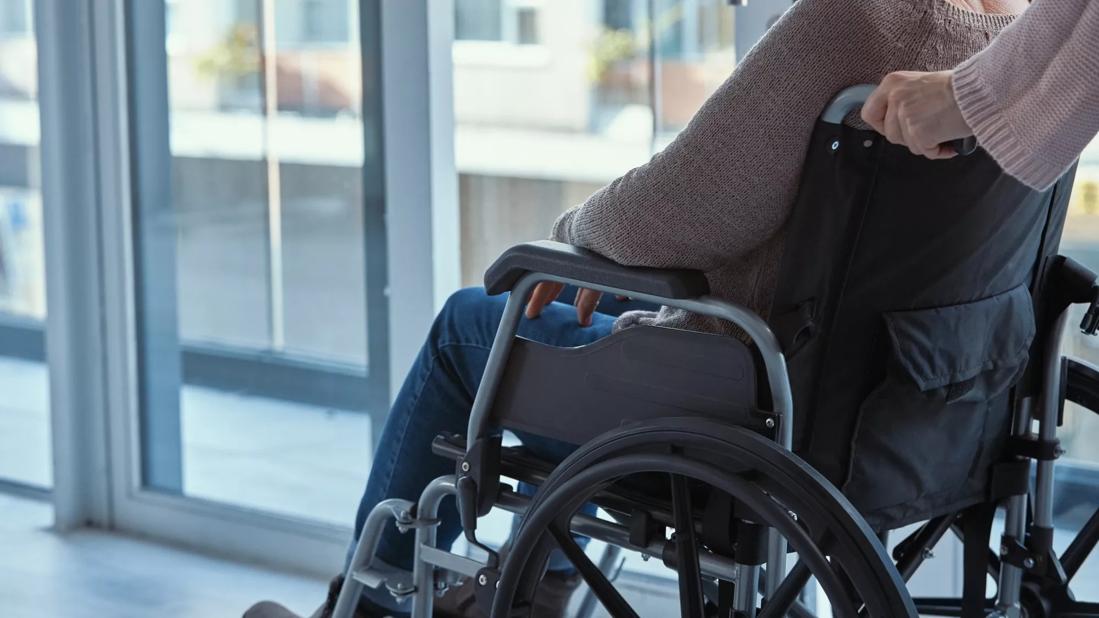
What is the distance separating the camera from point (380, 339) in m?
2.50

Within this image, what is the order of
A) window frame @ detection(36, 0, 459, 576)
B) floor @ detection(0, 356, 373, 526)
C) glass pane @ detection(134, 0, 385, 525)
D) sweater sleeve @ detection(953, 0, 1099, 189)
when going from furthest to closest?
floor @ detection(0, 356, 373, 526) → glass pane @ detection(134, 0, 385, 525) → window frame @ detection(36, 0, 459, 576) → sweater sleeve @ detection(953, 0, 1099, 189)

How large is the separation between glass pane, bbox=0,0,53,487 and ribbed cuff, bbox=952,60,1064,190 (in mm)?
2204

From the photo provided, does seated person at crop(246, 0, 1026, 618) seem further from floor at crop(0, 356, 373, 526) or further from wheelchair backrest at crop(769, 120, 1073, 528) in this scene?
floor at crop(0, 356, 373, 526)

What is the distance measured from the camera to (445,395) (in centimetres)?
163

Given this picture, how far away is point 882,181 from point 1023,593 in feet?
2.00

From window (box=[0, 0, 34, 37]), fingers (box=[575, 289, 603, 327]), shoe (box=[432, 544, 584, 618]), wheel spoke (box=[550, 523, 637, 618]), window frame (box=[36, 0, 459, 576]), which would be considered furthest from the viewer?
window (box=[0, 0, 34, 37])

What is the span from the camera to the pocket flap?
4.20 ft

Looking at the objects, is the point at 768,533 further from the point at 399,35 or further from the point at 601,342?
the point at 399,35

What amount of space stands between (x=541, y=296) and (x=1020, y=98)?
560mm

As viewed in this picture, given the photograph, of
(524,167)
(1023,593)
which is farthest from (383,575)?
(524,167)

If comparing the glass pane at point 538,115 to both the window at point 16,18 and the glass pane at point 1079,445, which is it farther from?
the window at point 16,18

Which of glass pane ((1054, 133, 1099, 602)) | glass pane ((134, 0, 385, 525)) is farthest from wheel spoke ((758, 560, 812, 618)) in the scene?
glass pane ((134, 0, 385, 525))

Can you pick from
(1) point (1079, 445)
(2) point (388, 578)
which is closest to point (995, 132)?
(2) point (388, 578)

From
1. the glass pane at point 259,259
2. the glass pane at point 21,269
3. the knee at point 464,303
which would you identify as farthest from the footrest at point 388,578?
the glass pane at point 21,269
